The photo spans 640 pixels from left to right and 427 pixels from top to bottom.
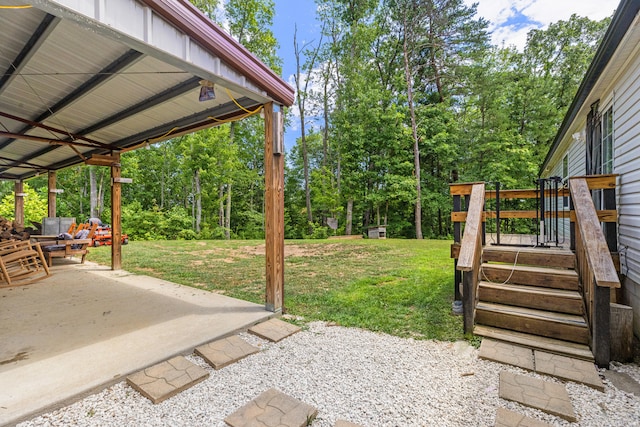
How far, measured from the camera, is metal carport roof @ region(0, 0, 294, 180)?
2094 millimetres

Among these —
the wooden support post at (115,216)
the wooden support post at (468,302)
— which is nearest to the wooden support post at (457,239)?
the wooden support post at (468,302)

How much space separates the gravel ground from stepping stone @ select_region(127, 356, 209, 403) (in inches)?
1.7

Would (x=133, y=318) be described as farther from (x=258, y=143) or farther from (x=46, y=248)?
(x=258, y=143)

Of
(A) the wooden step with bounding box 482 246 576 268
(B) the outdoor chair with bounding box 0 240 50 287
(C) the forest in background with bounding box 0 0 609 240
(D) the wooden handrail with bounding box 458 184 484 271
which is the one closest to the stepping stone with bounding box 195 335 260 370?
(D) the wooden handrail with bounding box 458 184 484 271

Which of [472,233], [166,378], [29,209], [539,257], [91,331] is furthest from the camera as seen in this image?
[29,209]

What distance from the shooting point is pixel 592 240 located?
8.15 feet

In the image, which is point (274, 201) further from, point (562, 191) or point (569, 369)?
point (562, 191)

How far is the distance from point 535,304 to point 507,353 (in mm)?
792

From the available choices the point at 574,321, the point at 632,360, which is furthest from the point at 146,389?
the point at 632,360

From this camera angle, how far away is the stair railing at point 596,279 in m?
2.24

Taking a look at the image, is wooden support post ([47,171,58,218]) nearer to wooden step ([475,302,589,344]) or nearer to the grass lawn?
the grass lawn

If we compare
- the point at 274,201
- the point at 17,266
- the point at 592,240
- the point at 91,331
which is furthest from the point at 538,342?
the point at 17,266

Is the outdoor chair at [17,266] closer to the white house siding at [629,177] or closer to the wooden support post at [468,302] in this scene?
the wooden support post at [468,302]

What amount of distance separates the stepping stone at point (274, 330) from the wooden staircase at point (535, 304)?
6.16 ft
